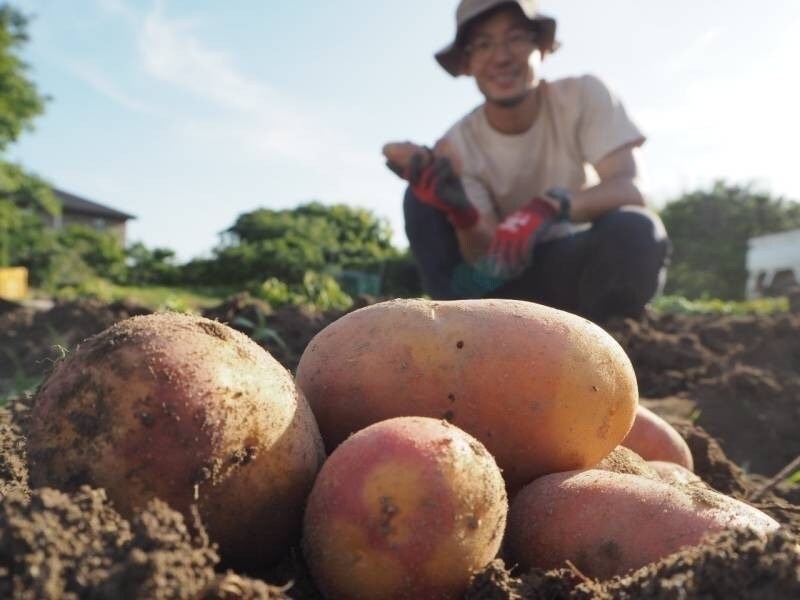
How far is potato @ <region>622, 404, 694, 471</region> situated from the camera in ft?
8.02

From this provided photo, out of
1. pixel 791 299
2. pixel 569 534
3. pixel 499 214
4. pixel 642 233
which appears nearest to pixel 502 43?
pixel 499 214

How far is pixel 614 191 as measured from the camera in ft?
17.2

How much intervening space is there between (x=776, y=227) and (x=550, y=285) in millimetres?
41234

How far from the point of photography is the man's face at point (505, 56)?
542cm

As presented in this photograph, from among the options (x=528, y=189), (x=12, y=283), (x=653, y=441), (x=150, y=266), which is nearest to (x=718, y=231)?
(x=150, y=266)

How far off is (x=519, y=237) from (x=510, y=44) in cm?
149

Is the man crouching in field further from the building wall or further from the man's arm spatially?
the building wall

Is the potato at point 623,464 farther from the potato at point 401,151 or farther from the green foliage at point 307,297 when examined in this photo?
the green foliage at point 307,297

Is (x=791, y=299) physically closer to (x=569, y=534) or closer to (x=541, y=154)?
(x=541, y=154)

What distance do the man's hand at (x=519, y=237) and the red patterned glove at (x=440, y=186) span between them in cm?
45

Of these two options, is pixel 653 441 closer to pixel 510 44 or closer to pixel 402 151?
pixel 402 151

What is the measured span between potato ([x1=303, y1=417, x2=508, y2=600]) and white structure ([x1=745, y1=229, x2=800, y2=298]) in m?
33.0

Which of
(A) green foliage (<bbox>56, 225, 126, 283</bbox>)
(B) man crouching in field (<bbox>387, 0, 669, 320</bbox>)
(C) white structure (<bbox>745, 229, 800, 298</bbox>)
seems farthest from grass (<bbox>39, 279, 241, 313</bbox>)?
(C) white structure (<bbox>745, 229, 800, 298</bbox>)

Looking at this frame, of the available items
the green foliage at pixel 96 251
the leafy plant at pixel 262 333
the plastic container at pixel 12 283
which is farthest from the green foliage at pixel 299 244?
the leafy plant at pixel 262 333
